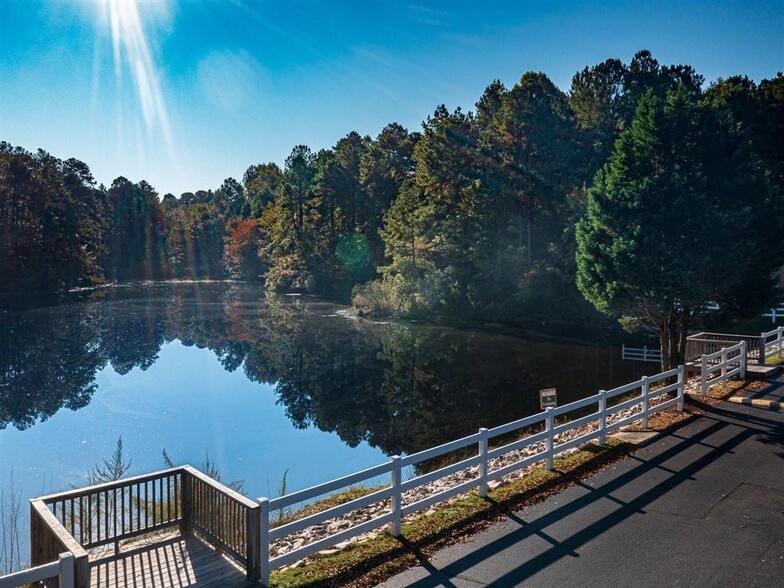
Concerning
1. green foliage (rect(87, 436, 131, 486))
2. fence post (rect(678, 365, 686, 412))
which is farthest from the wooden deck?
fence post (rect(678, 365, 686, 412))

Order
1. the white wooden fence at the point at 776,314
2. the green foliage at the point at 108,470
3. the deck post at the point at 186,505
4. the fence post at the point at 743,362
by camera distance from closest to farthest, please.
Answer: the deck post at the point at 186,505 < the green foliage at the point at 108,470 < the fence post at the point at 743,362 < the white wooden fence at the point at 776,314

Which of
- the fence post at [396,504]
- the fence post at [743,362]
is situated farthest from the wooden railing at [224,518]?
the fence post at [743,362]

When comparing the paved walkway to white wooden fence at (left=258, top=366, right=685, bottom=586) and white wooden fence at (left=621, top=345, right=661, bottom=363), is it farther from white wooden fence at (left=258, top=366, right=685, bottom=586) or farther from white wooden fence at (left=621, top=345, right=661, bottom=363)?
white wooden fence at (left=621, top=345, right=661, bottom=363)

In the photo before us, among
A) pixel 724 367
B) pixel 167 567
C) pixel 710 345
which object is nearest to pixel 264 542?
pixel 167 567

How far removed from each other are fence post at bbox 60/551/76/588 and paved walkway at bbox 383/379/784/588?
3.46 meters

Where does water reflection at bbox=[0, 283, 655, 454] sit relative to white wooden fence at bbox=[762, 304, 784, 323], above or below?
below

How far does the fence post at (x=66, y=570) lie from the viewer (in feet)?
18.2

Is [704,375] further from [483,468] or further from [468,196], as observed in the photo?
[468,196]

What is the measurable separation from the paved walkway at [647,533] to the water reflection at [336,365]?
8770 millimetres

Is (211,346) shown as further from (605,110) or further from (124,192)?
(124,192)

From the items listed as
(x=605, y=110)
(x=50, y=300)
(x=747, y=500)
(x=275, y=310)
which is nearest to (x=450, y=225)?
(x=605, y=110)

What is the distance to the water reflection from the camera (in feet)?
72.0

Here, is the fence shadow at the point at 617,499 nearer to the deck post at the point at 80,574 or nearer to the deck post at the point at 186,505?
the deck post at the point at 186,505

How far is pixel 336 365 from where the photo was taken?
31594mm
